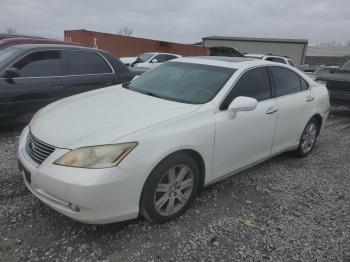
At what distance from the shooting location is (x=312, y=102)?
5.00 meters

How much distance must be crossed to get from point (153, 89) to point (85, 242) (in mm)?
1881

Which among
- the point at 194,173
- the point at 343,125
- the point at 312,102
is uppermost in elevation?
the point at 312,102

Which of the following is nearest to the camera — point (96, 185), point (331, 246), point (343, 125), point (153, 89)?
point (96, 185)

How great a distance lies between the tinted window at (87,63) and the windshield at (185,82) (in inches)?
80.5

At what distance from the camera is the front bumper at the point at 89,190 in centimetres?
251

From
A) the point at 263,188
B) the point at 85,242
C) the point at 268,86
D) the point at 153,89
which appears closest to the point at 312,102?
the point at 268,86

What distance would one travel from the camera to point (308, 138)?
523 centimetres

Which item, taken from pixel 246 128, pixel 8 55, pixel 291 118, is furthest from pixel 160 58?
pixel 246 128

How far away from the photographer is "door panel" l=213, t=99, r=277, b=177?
342 cm

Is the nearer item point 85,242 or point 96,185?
point 96,185

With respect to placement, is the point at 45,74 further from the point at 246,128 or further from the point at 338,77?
the point at 338,77

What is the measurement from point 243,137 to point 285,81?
1.39m

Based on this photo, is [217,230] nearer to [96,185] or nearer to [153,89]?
[96,185]

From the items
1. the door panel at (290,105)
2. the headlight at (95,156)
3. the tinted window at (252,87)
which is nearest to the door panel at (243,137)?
the tinted window at (252,87)
